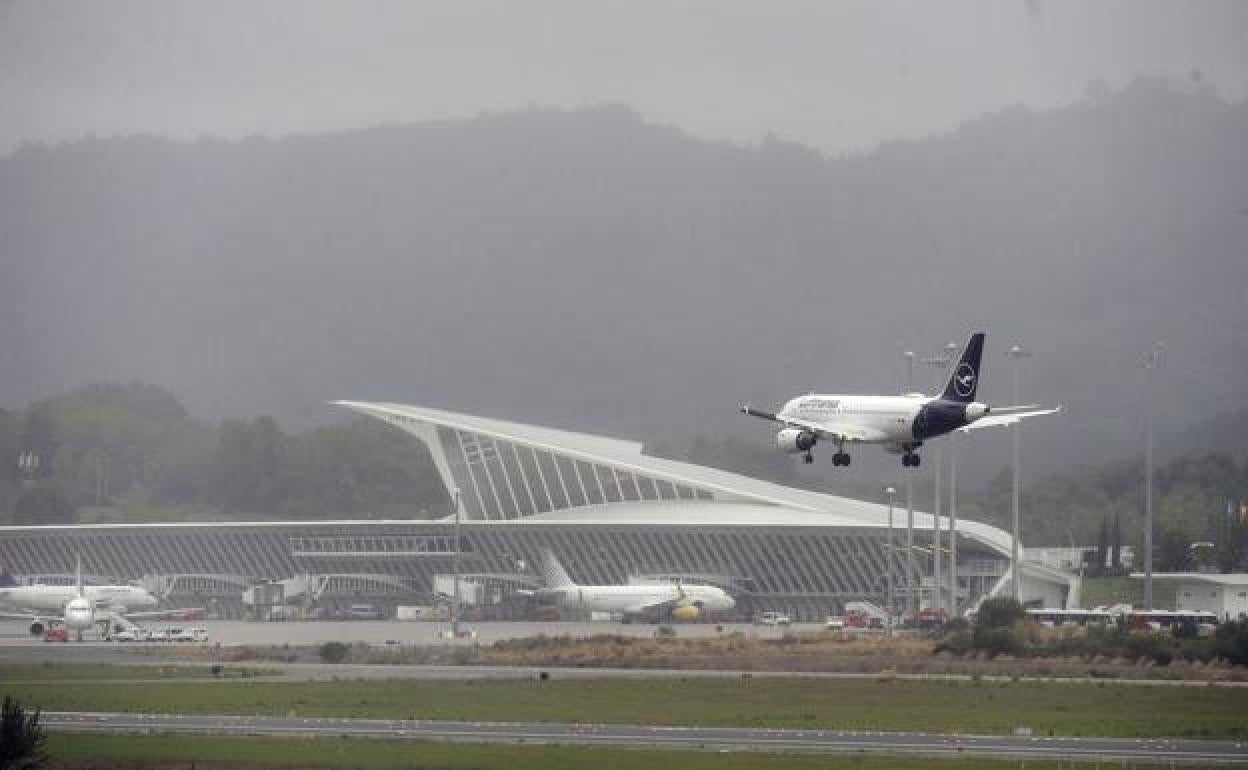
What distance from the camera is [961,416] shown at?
288ft

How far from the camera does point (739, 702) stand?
100 meters

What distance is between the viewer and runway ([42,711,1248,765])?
7969 cm

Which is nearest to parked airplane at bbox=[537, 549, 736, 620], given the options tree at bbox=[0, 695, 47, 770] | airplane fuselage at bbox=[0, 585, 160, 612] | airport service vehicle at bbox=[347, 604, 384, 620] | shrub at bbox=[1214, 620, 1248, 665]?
airport service vehicle at bbox=[347, 604, 384, 620]

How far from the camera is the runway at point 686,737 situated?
79688mm

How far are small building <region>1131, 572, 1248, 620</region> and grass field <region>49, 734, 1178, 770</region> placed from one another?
78047 millimetres

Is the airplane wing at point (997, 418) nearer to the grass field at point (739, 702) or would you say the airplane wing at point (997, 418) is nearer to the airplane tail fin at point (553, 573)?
the grass field at point (739, 702)

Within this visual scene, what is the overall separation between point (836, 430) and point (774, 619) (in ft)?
301

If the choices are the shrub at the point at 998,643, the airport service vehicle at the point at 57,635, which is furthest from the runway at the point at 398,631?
the shrub at the point at 998,643

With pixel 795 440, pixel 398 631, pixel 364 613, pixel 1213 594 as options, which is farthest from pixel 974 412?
pixel 364 613

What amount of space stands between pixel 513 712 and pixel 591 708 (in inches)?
141

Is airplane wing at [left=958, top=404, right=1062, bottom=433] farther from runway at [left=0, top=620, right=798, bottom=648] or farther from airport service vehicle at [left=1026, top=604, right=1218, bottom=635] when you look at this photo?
runway at [left=0, top=620, right=798, bottom=648]

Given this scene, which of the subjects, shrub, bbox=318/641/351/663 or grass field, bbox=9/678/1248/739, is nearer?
grass field, bbox=9/678/1248/739

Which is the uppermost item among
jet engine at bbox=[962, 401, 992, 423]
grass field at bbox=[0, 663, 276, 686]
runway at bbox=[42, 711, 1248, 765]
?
jet engine at bbox=[962, 401, 992, 423]

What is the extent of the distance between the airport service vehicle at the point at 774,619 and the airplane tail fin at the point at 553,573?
1675 centimetres
